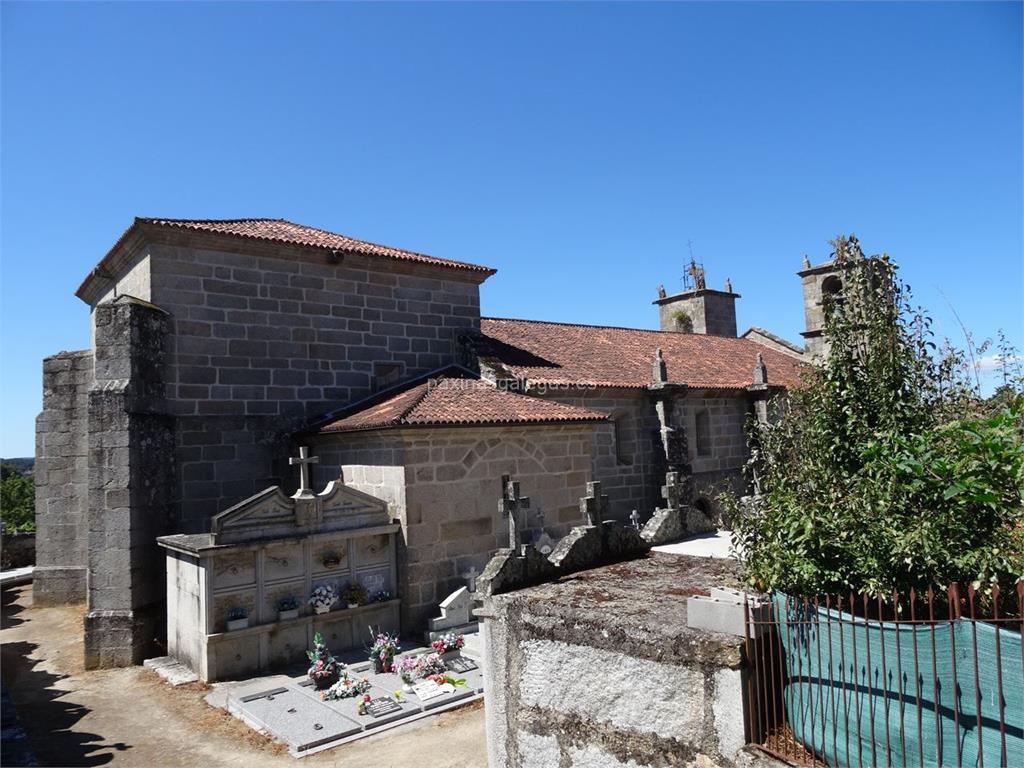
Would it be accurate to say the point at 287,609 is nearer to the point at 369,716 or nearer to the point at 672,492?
the point at 369,716

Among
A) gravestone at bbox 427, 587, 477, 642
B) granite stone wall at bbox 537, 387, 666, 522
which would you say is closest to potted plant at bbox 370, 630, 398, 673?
gravestone at bbox 427, 587, 477, 642

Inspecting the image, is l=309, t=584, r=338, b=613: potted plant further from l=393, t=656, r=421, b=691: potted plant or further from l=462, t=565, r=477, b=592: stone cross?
l=462, t=565, r=477, b=592: stone cross

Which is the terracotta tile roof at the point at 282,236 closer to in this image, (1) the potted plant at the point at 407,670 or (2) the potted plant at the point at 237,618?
(2) the potted plant at the point at 237,618

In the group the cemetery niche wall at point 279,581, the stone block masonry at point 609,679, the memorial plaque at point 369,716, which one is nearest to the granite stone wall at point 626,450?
the cemetery niche wall at point 279,581

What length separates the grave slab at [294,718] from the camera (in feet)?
25.0

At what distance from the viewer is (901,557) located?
4133 mm

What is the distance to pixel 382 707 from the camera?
8289mm

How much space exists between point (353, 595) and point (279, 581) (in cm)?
117

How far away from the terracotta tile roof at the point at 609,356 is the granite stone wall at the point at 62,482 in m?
9.30

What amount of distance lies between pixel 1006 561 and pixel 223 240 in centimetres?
1272

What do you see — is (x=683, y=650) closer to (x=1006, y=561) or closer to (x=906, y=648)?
(x=906, y=648)

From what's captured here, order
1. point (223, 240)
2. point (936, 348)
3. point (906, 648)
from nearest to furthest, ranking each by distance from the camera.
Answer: point (906, 648) < point (936, 348) < point (223, 240)

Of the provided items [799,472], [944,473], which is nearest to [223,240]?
[799,472]

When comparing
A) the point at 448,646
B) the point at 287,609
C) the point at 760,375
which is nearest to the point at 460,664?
the point at 448,646
